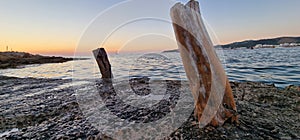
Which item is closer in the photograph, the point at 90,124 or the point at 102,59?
the point at 90,124

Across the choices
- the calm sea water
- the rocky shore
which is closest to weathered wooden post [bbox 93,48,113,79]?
the calm sea water

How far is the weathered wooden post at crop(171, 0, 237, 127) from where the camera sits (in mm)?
2914

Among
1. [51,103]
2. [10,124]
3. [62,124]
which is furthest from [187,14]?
[51,103]

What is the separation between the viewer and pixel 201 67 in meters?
2.91

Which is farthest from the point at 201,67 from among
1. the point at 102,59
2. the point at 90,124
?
the point at 102,59

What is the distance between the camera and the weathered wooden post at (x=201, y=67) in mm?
2914

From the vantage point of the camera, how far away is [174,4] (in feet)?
10.1

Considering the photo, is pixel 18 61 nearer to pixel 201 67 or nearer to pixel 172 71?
pixel 172 71

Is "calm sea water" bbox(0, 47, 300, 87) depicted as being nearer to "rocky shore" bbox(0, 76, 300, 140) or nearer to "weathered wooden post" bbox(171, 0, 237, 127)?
"weathered wooden post" bbox(171, 0, 237, 127)

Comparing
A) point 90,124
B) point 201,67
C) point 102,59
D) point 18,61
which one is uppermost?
point 18,61

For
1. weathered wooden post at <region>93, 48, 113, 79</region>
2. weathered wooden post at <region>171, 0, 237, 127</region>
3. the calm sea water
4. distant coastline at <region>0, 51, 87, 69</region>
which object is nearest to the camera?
weathered wooden post at <region>171, 0, 237, 127</region>

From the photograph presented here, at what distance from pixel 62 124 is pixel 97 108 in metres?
1.07

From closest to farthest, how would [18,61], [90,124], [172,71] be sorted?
[90,124] < [172,71] < [18,61]

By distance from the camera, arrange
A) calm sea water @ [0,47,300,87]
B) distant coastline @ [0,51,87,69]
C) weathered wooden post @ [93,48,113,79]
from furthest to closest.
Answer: distant coastline @ [0,51,87,69], calm sea water @ [0,47,300,87], weathered wooden post @ [93,48,113,79]
